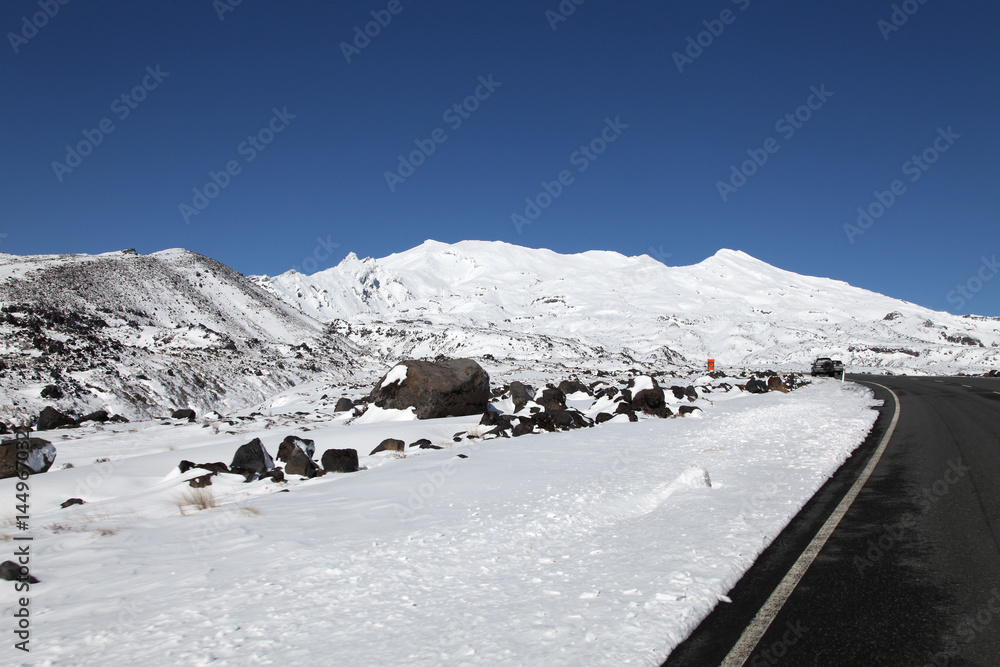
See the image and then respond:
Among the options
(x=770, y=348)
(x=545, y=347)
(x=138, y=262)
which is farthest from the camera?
(x=770, y=348)

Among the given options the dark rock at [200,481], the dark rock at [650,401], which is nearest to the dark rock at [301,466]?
the dark rock at [200,481]

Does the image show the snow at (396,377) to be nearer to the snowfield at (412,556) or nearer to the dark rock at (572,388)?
the snowfield at (412,556)

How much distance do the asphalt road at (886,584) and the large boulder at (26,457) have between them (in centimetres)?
1089

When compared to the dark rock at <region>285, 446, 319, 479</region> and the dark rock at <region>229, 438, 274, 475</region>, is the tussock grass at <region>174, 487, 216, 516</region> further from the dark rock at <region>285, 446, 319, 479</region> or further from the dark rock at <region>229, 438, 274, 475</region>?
the dark rock at <region>285, 446, 319, 479</region>

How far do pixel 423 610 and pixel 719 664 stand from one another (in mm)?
1970

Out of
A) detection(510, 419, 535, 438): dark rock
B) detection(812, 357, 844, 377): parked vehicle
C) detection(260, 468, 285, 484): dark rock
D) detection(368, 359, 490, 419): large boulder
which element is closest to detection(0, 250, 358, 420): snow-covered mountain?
detection(368, 359, 490, 419): large boulder

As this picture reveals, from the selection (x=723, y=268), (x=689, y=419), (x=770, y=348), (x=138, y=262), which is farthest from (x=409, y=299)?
(x=689, y=419)

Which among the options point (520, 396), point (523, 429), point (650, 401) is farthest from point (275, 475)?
point (650, 401)

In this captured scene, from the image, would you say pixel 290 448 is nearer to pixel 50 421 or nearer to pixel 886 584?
pixel 886 584

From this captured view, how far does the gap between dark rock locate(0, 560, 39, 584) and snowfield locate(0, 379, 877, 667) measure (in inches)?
3.2

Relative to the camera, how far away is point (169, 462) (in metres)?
10.3

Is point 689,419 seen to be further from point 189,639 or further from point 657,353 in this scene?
point 657,353

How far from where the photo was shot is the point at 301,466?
8.92m

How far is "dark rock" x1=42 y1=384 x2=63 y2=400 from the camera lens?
58.3 feet
